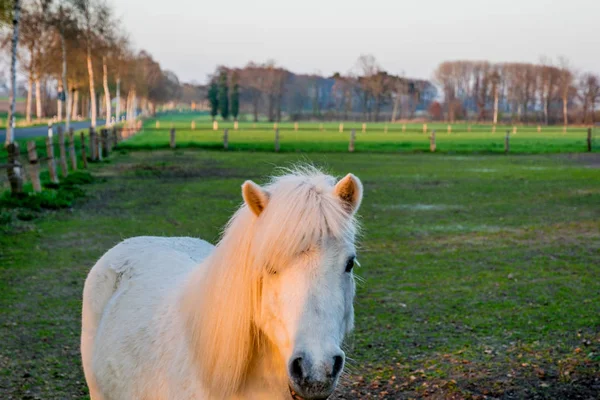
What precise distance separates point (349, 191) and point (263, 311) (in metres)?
0.55

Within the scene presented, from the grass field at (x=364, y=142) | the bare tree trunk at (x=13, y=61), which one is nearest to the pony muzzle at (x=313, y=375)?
the bare tree trunk at (x=13, y=61)

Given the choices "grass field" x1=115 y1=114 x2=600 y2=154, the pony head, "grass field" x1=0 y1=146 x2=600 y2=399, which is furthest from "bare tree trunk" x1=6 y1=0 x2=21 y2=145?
"grass field" x1=115 y1=114 x2=600 y2=154

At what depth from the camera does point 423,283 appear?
26.2 ft

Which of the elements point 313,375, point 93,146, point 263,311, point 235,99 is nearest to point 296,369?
point 313,375

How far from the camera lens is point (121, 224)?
11656 mm

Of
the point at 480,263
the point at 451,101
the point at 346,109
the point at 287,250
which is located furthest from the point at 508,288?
the point at 451,101

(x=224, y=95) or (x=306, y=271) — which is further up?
(x=224, y=95)

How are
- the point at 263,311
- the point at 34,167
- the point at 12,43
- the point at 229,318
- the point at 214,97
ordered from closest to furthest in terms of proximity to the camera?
the point at 263,311
the point at 229,318
the point at 34,167
the point at 12,43
the point at 214,97

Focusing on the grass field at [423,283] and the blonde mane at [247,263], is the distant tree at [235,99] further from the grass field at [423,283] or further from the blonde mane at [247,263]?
the blonde mane at [247,263]

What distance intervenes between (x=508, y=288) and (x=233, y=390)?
236 inches

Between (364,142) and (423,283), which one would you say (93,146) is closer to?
(423,283)

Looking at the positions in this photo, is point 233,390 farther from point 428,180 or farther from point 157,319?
point 428,180

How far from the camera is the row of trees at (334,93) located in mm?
105812

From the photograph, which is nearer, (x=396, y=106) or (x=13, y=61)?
(x=13, y=61)
